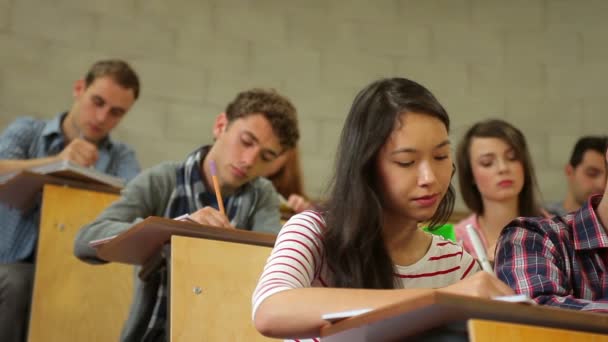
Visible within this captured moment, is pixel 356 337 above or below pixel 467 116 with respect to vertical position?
below

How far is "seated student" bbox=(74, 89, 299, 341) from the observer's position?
234 cm

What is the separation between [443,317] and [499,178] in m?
1.84

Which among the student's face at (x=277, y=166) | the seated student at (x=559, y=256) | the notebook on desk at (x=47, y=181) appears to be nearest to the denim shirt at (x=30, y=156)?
the notebook on desk at (x=47, y=181)

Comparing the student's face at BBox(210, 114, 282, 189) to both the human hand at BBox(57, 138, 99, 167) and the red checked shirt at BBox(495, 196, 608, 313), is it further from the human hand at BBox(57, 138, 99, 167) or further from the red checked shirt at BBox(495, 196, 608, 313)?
the red checked shirt at BBox(495, 196, 608, 313)

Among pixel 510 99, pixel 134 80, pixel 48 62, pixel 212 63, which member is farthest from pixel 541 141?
pixel 48 62

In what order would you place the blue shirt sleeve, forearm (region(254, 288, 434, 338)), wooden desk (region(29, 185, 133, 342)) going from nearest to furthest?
forearm (region(254, 288, 434, 338)) → wooden desk (region(29, 185, 133, 342)) → the blue shirt sleeve

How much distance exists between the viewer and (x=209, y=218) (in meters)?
1.99

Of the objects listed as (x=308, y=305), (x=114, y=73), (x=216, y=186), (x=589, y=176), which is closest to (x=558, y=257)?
(x=308, y=305)

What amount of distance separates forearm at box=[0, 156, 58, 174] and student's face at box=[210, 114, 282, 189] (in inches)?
27.0

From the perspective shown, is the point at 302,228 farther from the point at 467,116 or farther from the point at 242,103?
the point at 467,116

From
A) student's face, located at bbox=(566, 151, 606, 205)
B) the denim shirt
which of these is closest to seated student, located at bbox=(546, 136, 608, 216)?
student's face, located at bbox=(566, 151, 606, 205)

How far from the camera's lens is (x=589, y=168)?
11.5ft

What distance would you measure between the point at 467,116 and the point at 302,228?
Result: 10.2 ft

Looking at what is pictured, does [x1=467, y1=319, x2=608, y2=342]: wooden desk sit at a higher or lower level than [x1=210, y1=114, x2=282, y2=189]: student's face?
lower
